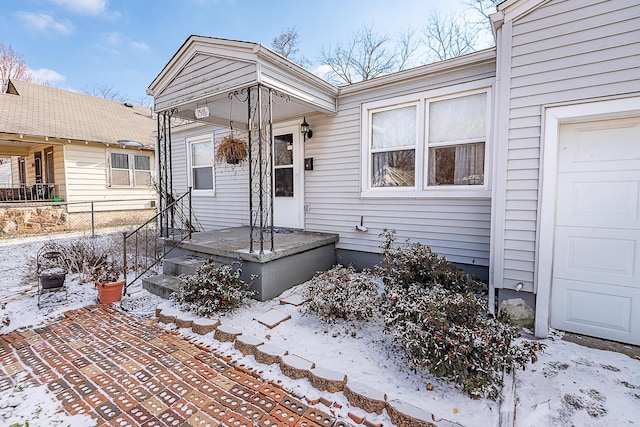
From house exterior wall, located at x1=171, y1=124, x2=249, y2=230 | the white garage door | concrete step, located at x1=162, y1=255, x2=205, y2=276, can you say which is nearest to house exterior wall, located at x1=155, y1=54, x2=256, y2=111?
house exterior wall, located at x1=171, y1=124, x2=249, y2=230

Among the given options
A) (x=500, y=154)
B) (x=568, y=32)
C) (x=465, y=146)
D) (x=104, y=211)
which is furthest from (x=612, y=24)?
(x=104, y=211)

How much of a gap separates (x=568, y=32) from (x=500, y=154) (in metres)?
1.24

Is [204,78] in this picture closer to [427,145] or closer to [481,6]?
[427,145]

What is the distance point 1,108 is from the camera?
10000 mm

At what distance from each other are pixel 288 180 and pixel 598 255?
183 inches

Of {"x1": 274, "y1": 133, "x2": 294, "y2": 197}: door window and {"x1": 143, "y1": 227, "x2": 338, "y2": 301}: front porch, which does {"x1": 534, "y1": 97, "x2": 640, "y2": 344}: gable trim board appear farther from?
{"x1": 274, "y1": 133, "x2": 294, "y2": 197}: door window

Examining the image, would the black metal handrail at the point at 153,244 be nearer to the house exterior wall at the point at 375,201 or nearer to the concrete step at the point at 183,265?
the concrete step at the point at 183,265

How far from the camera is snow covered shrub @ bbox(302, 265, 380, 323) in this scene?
3254 millimetres

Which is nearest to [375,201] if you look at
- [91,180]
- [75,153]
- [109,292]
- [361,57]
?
[109,292]

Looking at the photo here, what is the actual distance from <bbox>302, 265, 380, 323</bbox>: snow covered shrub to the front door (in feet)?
7.75

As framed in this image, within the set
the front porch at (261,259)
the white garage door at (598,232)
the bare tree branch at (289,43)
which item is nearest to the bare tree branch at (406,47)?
the bare tree branch at (289,43)

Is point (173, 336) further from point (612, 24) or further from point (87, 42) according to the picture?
point (87, 42)

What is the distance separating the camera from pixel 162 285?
420cm

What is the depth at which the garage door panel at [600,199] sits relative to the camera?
278 centimetres
